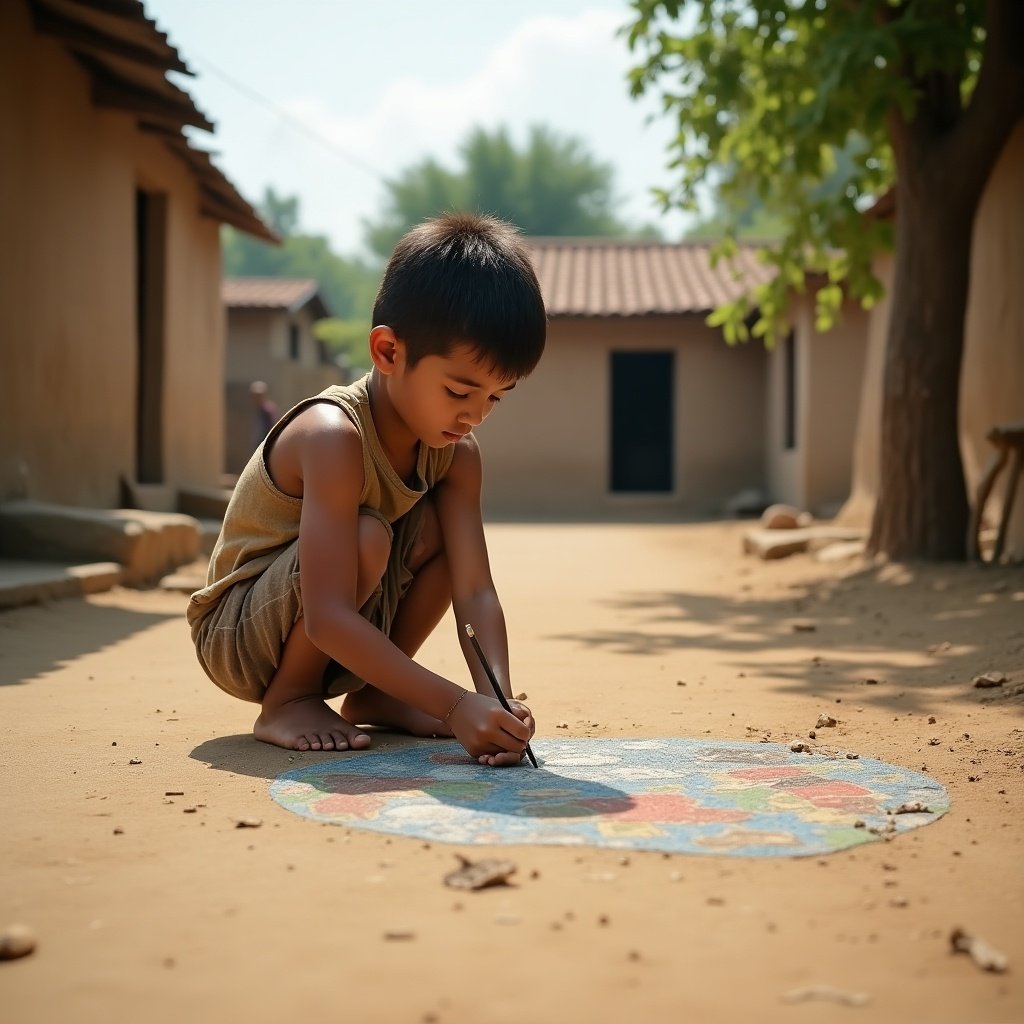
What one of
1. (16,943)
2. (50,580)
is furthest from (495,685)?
(50,580)

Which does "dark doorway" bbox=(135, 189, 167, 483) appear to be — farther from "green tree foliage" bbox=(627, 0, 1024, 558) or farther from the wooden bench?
the wooden bench

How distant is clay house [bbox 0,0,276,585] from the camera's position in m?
7.23

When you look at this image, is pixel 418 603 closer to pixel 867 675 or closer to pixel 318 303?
pixel 867 675

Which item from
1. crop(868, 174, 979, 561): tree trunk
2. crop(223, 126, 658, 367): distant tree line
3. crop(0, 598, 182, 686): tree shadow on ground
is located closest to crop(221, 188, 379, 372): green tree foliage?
crop(223, 126, 658, 367): distant tree line

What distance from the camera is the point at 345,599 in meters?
2.77

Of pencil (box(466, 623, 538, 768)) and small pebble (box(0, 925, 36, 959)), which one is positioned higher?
pencil (box(466, 623, 538, 768))

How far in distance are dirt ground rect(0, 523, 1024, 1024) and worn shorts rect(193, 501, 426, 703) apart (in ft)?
0.61

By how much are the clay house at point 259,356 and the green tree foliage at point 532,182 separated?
15.3 meters

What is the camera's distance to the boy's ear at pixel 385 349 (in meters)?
2.82

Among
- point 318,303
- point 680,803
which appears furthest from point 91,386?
point 318,303

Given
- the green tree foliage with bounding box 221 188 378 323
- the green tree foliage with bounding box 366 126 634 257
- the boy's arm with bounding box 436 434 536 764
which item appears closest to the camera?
the boy's arm with bounding box 436 434 536 764

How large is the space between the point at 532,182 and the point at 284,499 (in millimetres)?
36660

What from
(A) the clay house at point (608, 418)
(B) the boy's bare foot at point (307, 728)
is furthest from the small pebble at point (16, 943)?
(A) the clay house at point (608, 418)

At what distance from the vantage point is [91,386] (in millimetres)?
8453
